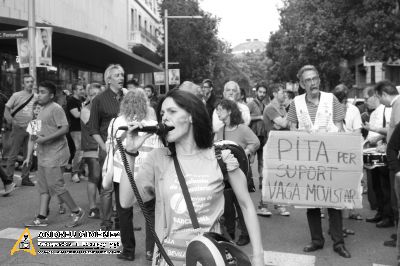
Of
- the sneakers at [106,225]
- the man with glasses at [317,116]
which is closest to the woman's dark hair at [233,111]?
the man with glasses at [317,116]

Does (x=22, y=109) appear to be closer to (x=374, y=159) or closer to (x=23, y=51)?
(x=23, y=51)

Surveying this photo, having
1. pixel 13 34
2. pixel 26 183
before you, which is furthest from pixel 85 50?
pixel 26 183

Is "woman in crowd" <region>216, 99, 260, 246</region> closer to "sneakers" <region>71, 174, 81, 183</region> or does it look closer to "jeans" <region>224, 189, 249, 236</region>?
"jeans" <region>224, 189, 249, 236</region>

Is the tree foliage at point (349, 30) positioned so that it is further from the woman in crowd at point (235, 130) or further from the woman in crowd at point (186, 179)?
the woman in crowd at point (186, 179)

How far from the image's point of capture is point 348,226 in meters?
7.20

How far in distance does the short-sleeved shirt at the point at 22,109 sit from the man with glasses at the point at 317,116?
6484 mm

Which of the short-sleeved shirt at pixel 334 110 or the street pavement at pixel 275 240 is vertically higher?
the short-sleeved shirt at pixel 334 110

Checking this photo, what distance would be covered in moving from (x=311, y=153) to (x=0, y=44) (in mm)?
11968

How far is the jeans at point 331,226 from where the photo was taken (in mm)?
5755

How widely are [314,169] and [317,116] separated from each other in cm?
60

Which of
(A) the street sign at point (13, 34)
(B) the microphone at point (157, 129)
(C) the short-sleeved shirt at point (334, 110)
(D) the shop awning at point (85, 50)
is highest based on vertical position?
(D) the shop awning at point (85, 50)

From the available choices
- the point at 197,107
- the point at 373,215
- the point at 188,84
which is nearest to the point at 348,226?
the point at 373,215

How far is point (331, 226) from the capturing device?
19.1ft

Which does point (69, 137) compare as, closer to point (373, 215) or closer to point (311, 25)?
point (373, 215)
